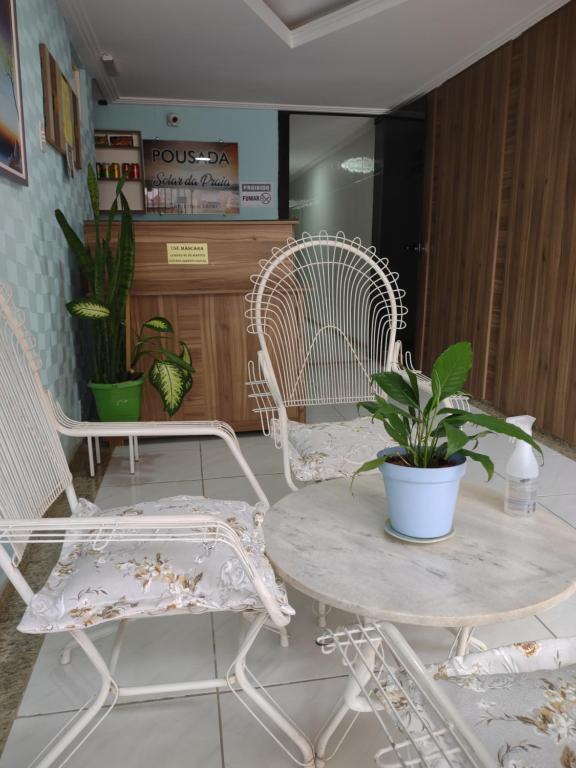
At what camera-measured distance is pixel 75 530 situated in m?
1.13

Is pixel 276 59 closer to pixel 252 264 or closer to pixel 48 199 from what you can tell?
pixel 252 264

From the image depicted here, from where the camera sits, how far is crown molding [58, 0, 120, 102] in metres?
3.06

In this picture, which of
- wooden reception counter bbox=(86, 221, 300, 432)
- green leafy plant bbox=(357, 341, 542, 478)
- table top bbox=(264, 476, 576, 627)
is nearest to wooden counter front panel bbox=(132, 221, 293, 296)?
wooden reception counter bbox=(86, 221, 300, 432)

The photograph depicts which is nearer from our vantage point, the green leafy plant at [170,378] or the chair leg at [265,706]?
the chair leg at [265,706]

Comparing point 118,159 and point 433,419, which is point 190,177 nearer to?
point 118,159

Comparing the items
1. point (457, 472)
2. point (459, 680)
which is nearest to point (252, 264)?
point (457, 472)

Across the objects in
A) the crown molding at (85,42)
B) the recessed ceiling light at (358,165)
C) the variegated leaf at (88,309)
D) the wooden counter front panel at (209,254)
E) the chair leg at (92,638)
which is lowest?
A: the chair leg at (92,638)

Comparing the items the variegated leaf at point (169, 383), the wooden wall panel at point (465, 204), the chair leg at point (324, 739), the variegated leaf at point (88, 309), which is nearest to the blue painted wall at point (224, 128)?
the wooden wall panel at point (465, 204)

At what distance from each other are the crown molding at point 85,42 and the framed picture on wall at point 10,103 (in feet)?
3.72

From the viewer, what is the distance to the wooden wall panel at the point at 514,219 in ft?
10.0

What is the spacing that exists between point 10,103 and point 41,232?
1.90 feet

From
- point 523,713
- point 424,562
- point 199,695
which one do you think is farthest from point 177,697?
point 523,713

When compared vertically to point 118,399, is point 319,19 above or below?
above

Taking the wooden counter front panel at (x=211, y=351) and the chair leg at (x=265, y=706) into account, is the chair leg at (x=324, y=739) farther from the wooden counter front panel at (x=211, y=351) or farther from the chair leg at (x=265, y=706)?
the wooden counter front panel at (x=211, y=351)
